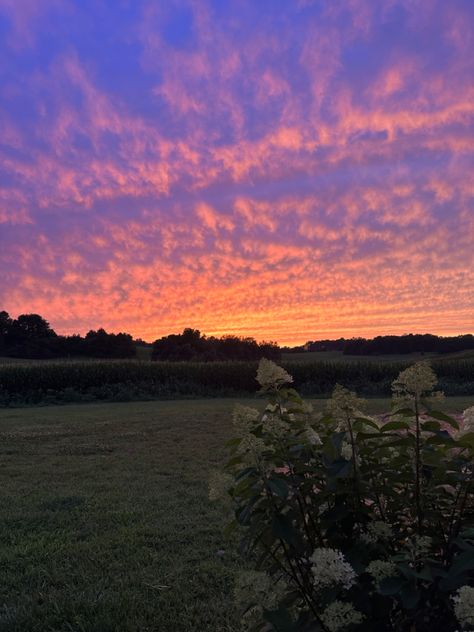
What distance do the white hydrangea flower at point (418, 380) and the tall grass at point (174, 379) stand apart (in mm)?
23647

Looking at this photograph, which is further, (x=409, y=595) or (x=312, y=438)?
(x=312, y=438)

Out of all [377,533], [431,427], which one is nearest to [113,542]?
[377,533]

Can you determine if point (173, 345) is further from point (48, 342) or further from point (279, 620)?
point (279, 620)

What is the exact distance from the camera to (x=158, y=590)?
3992 mm

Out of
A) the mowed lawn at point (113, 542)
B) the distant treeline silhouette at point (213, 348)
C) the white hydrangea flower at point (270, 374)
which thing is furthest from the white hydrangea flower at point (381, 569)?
the distant treeline silhouette at point (213, 348)

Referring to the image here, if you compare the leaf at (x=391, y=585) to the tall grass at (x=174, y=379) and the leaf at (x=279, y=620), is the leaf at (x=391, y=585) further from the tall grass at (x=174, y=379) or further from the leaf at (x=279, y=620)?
the tall grass at (x=174, y=379)

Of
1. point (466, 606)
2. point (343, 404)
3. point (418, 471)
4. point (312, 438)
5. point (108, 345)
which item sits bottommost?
point (466, 606)

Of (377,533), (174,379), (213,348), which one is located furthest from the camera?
(213,348)

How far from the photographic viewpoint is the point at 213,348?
4312 cm

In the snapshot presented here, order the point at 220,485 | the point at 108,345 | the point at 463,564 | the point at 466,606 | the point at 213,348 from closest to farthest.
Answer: the point at 466,606 → the point at 463,564 → the point at 220,485 → the point at 213,348 → the point at 108,345

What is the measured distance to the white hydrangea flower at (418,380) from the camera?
5.90 ft

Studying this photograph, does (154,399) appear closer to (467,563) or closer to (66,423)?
(66,423)

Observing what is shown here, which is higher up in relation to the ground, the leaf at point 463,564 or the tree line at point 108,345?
the tree line at point 108,345

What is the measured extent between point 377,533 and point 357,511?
→ 4.8 inches
